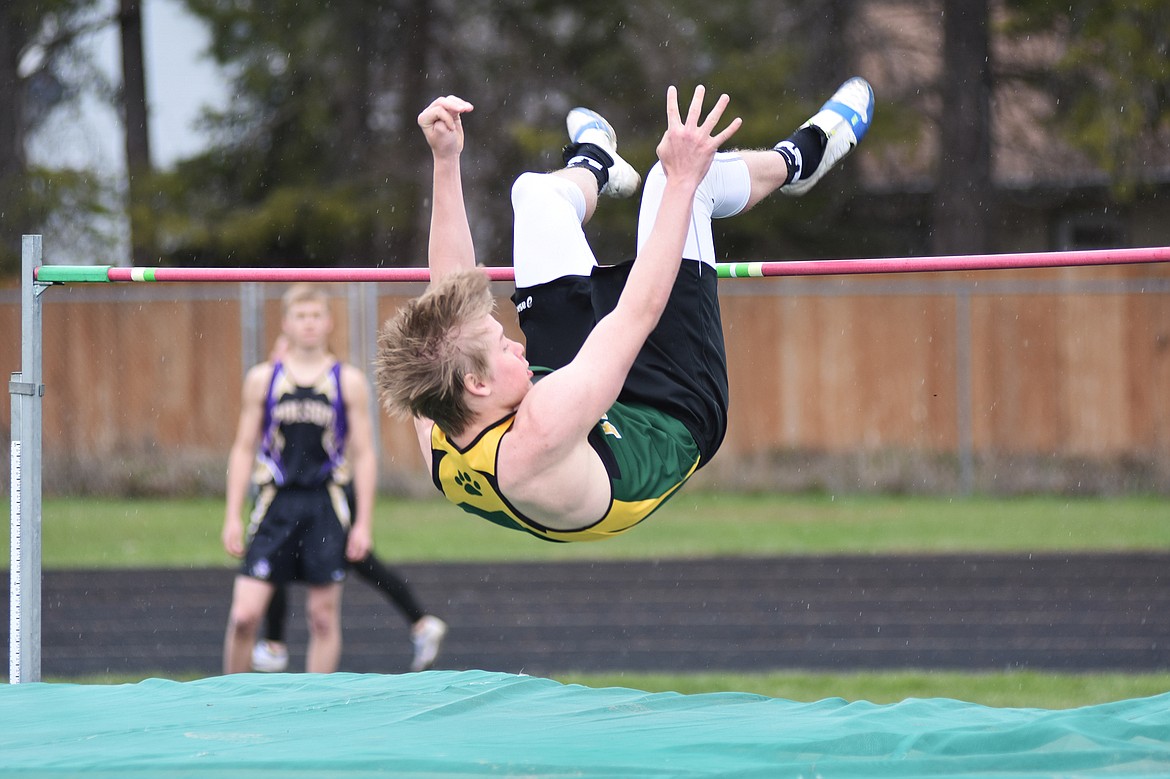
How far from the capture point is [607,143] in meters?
3.76

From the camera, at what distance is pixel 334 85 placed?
1603cm

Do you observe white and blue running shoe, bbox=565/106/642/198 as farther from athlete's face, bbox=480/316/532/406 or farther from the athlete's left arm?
the athlete's left arm

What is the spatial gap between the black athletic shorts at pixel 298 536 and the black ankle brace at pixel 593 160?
84.6 inches

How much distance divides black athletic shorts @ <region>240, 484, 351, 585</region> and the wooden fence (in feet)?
22.3

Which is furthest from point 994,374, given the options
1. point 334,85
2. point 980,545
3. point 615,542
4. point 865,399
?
point 334,85

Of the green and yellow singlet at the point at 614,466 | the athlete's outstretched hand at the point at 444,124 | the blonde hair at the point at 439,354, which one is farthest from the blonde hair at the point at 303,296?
the blonde hair at the point at 439,354

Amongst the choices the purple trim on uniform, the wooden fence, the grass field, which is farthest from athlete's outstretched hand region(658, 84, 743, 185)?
the wooden fence

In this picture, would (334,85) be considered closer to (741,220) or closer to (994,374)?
(741,220)

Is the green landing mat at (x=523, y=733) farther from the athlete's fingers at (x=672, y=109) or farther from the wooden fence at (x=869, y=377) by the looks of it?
the wooden fence at (x=869, y=377)

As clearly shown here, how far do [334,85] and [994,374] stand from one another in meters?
8.26

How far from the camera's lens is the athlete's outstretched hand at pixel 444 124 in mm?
3305

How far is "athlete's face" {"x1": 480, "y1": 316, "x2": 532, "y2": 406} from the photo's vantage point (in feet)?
9.76

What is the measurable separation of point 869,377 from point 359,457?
800 centimetres

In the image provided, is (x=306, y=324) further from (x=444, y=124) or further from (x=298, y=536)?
(x=444, y=124)
